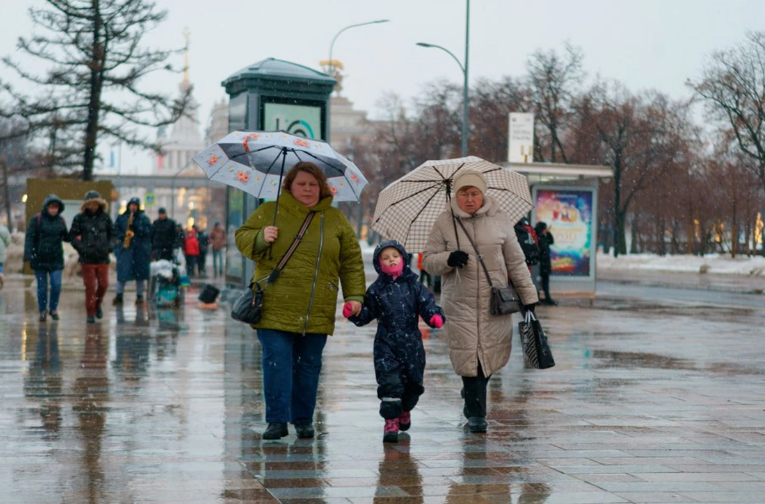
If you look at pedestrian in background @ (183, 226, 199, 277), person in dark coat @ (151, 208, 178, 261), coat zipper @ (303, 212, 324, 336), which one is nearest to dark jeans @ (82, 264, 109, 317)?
person in dark coat @ (151, 208, 178, 261)

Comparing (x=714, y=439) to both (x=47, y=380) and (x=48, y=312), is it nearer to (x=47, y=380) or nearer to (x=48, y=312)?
(x=47, y=380)

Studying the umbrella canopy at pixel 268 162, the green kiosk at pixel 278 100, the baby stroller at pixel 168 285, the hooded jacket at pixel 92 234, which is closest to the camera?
the umbrella canopy at pixel 268 162

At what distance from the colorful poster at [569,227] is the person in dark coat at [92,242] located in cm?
1100

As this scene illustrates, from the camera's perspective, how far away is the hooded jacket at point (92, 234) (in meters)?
16.7

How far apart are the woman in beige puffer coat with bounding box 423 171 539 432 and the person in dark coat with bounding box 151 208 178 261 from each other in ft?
46.8

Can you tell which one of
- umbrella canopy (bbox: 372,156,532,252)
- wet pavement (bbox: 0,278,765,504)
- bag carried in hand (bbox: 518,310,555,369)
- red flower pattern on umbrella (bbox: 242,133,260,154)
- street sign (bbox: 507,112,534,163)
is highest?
street sign (bbox: 507,112,534,163)

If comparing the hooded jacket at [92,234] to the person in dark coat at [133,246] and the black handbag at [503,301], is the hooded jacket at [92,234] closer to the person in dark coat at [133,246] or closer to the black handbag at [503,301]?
the person in dark coat at [133,246]

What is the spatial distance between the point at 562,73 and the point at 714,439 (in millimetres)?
53037

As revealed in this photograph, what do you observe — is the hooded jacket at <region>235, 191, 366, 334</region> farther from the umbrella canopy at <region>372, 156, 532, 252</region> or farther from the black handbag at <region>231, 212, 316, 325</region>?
the umbrella canopy at <region>372, 156, 532, 252</region>

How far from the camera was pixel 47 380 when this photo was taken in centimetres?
1065

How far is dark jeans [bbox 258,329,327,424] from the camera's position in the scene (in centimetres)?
782

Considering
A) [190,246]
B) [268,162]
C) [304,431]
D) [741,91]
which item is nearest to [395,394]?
[304,431]

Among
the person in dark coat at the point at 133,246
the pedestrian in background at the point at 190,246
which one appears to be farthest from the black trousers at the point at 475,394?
the pedestrian in background at the point at 190,246

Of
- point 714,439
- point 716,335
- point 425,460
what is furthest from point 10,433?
point 716,335
